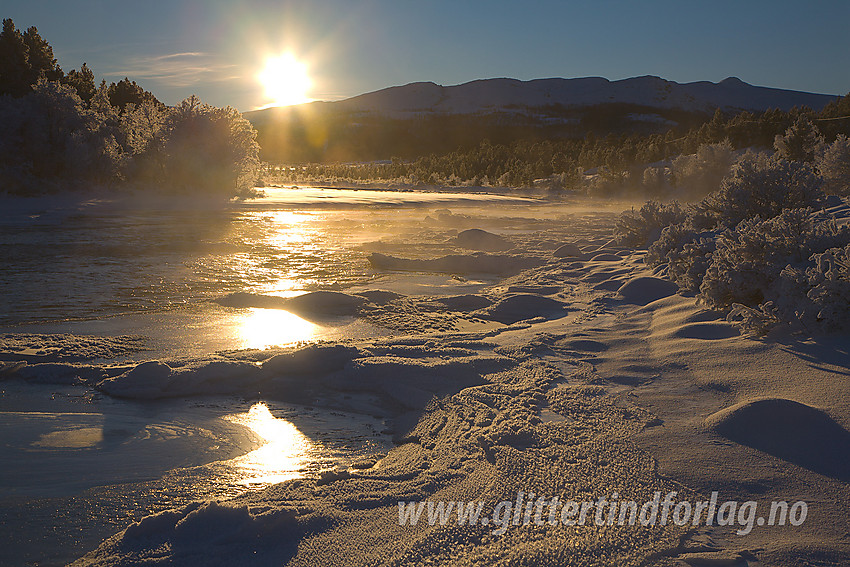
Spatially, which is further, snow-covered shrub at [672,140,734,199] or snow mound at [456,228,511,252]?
snow-covered shrub at [672,140,734,199]

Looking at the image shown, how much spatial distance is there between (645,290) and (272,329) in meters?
4.98

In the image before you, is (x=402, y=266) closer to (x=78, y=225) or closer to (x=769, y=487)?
(x=769, y=487)

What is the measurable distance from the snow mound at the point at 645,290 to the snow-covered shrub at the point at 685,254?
0.14 m

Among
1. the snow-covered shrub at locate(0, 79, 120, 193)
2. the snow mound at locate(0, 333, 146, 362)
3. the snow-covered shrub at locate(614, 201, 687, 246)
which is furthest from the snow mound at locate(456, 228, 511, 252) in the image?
the snow-covered shrub at locate(0, 79, 120, 193)

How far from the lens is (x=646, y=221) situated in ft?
39.7

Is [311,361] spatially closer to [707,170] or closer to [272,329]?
[272,329]

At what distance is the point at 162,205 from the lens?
28312mm

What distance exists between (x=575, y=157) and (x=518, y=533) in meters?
67.7

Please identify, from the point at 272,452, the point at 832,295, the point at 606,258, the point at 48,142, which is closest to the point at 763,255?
the point at 832,295

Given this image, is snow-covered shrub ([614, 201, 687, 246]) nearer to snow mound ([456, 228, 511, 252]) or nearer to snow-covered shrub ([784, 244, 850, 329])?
snow mound ([456, 228, 511, 252])

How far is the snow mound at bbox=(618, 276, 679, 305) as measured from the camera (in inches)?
289

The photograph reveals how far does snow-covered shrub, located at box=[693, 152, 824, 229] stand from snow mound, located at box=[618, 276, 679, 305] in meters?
1.50

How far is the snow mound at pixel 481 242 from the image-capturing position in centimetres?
1401

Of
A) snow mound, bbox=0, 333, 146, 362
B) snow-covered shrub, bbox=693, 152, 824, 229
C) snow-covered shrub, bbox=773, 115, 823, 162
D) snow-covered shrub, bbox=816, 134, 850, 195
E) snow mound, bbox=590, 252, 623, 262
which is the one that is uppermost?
snow-covered shrub, bbox=773, 115, 823, 162
